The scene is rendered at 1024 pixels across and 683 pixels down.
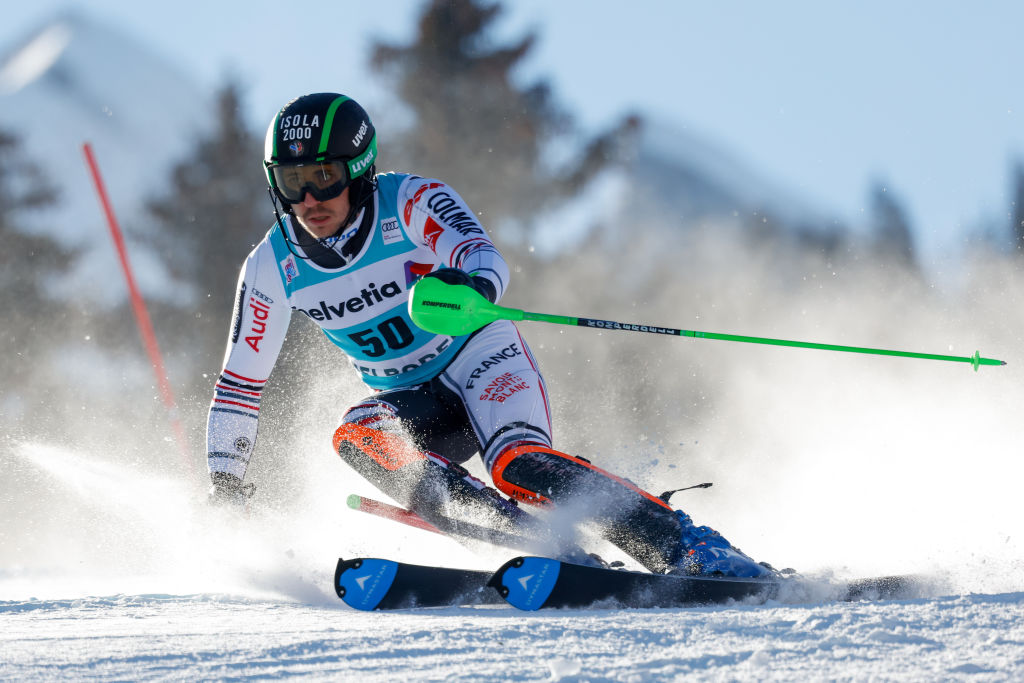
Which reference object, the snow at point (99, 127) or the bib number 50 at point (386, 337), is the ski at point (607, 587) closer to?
the bib number 50 at point (386, 337)

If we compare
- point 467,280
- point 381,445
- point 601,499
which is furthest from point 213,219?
point 601,499

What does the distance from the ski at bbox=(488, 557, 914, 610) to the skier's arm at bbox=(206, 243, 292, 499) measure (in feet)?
4.41

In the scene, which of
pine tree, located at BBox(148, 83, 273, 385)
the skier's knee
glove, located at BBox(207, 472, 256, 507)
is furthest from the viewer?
pine tree, located at BBox(148, 83, 273, 385)

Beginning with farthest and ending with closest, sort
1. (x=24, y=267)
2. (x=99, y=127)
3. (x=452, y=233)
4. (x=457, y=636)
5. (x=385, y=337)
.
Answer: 1. (x=99, y=127)
2. (x=24, y=267)
3. (x=385, y=337)
4. (x=452, y=233)
5. (x=457, y=636)

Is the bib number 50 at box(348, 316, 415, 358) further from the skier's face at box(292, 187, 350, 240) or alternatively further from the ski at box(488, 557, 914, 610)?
the ski at box(488, 557, 914, 610)

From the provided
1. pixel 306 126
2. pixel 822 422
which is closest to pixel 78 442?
pixel 822 422

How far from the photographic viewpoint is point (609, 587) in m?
2.41

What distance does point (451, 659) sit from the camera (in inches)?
72.2

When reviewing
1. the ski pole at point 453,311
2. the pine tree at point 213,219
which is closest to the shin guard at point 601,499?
the ski pole at point 453,311

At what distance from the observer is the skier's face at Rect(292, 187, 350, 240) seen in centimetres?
324

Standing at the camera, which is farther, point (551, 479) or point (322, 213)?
point (322, 213)

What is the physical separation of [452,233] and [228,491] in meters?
1.10

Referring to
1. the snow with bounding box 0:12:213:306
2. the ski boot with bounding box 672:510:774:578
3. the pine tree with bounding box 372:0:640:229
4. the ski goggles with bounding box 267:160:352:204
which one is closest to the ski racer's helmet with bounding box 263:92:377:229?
the ski goggles with bounding box 267:160:352:204

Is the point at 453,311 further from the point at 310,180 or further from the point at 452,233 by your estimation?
the point at 310,180
